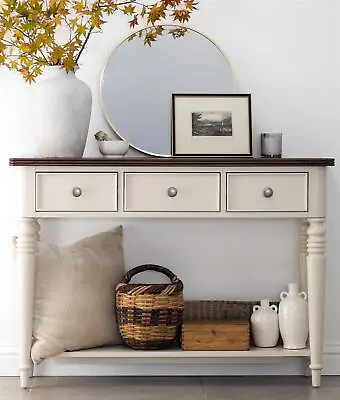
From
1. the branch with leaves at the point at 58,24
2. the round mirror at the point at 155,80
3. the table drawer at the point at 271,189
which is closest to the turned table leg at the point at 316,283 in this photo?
the table drawer at the point at 271,189

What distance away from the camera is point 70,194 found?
3.14 m

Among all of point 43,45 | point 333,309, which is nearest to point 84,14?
point 43,45

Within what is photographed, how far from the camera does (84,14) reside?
10.9 ft

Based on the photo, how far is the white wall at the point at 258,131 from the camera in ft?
11.7

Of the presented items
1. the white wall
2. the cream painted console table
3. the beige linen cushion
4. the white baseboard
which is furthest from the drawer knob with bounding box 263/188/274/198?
the white baseboard

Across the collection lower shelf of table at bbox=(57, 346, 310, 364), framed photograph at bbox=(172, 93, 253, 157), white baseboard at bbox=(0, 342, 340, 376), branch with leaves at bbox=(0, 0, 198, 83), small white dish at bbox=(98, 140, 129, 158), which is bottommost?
white baseboard at bbox=(0, 342, 340, 376)

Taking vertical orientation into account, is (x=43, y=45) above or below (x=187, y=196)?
above

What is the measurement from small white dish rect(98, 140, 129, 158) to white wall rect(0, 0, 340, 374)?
0.34 meters

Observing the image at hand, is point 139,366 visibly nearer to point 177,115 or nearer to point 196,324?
point 196,324

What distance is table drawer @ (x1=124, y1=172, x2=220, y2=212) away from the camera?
316 cm

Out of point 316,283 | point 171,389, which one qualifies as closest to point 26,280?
point 171,389

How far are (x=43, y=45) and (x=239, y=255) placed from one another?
112 centimetres

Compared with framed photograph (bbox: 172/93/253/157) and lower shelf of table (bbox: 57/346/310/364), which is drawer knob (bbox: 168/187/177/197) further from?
lower shelf of table (bbox: 57/346/310/364)

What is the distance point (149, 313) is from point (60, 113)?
78 cm
